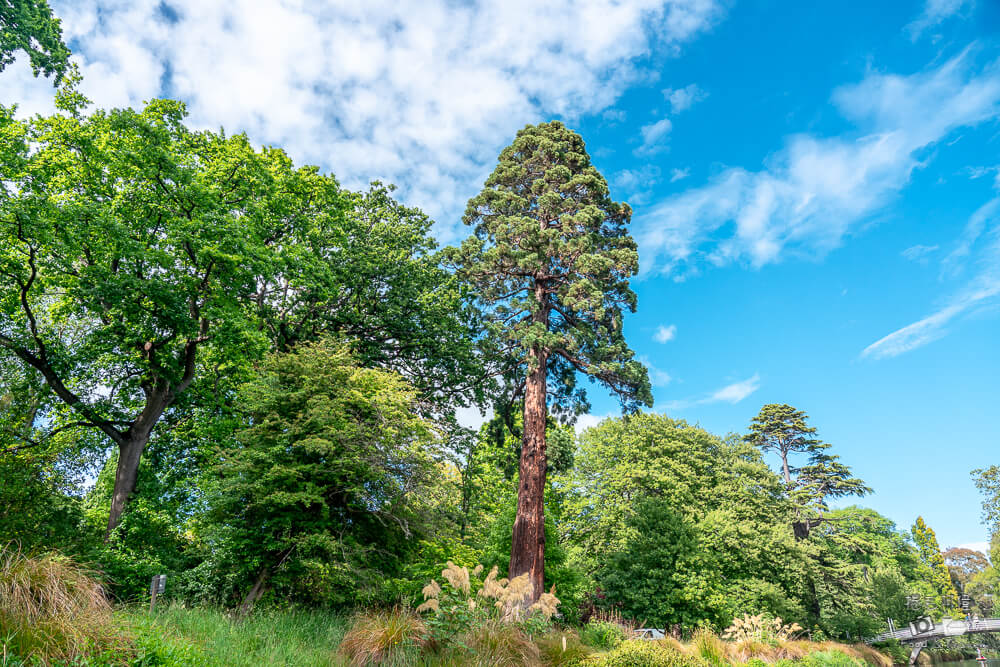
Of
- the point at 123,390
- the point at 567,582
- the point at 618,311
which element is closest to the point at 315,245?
the point at 123,390

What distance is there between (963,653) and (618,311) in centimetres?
5885

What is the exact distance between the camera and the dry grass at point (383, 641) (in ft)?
20.2

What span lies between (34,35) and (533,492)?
18.0 meters

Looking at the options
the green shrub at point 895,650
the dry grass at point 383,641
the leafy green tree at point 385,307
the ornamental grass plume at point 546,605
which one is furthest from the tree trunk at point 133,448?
Answer: the green shrub at point 895,650

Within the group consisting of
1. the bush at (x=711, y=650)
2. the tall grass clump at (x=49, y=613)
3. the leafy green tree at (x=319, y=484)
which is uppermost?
the leafy green tree at (x=319, y=484)

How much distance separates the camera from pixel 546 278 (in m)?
14.9

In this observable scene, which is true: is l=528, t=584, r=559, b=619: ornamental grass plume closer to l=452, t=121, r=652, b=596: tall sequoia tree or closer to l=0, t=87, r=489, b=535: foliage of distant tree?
l=452, t=121, r=652, b=596: tall sequoia tree

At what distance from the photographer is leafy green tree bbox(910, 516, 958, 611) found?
53.2 meters

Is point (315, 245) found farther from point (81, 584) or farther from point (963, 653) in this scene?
point (963, 653)

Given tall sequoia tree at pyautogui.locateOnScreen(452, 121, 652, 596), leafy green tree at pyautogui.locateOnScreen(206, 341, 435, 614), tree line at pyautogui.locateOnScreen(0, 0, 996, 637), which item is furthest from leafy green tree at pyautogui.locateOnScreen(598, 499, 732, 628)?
leafy green tree at pyautogui.locateOnScreen(206, 341, 435, 614)

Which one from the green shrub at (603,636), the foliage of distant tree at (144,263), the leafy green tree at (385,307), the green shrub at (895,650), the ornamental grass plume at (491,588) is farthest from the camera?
the green shrub at (895,650)

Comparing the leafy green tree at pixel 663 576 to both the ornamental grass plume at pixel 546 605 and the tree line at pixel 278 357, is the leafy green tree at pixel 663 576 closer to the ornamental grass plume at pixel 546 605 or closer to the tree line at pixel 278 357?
the tree line at pixel 278 357

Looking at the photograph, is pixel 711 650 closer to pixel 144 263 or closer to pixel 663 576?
pixel 663 576

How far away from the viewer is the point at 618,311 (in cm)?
1496
